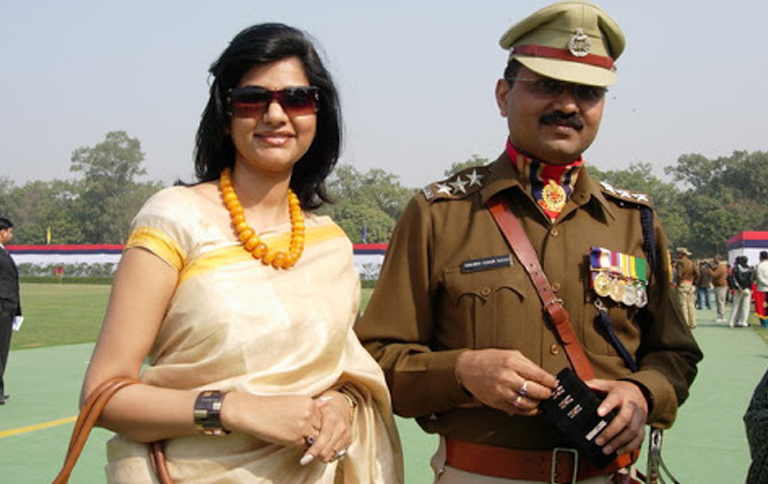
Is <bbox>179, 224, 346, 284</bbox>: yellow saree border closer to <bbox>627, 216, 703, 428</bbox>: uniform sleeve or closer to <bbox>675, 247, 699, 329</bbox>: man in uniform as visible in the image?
<bbox>627, 216, 703, 428</bbox>: uniform sleeve

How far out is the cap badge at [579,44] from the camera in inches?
104

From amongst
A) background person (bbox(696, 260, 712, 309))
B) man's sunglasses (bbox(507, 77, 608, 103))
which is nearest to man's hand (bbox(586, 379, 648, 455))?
man's sunglasses (bbox(507, 77, 608, 103))

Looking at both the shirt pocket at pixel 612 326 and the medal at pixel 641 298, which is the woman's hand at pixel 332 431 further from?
the medal at pixel 641 298

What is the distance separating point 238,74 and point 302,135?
23 cm

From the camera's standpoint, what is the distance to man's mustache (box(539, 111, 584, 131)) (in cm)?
259

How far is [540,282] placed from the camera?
2.61 meters

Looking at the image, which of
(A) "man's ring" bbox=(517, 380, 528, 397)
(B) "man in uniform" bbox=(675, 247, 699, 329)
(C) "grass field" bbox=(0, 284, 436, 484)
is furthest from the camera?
(B) "man in uniform" bbox=(675, 247, 699, 329)

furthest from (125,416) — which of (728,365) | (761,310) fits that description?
(761,310)

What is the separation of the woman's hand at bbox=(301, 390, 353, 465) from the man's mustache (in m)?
0.98

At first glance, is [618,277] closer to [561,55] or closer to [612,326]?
[612,326]

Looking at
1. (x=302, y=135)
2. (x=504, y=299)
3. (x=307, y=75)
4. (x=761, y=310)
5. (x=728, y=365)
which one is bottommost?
(x=761, y=310)

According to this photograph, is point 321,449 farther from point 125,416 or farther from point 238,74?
point 238,74

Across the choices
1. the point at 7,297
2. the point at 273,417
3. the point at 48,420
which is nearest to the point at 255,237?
the point at 273,417

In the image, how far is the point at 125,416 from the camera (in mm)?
2061
